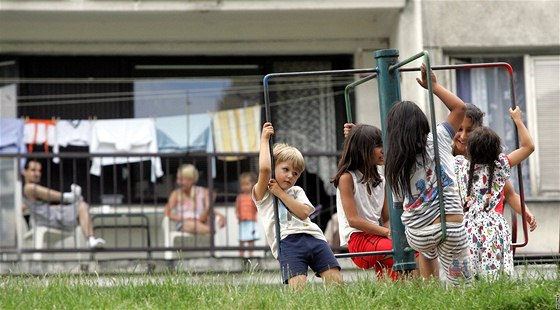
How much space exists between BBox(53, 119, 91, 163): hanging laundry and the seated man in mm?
724

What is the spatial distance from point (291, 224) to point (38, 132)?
26.9ft

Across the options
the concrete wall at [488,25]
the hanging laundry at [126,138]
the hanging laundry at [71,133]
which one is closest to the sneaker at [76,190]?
the hanging laundry at [126,138]

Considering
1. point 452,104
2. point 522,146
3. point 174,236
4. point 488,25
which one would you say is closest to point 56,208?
point 174,236

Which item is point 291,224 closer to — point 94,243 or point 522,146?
point 522,146

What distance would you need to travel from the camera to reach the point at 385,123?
8711 millimetres

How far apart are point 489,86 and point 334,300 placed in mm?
10106

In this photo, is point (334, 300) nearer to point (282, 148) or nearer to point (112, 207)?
point (282, 148)

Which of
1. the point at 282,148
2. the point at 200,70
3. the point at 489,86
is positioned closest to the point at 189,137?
the point at 200,70

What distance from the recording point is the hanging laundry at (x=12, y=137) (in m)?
16.7

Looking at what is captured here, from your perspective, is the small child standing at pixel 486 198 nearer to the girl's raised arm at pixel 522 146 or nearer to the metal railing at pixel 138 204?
the girl's raised arm at pixel 522 146

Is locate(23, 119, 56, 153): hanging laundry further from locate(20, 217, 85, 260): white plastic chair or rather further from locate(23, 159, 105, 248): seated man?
locate(20, 217, 85, 260): white plastic chair

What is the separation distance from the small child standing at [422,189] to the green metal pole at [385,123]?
8.6 inches

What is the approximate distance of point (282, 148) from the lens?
31.0 ft

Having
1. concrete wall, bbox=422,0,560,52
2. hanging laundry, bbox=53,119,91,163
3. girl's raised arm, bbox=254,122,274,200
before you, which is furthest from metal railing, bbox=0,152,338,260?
girl's raised arm, bbox=254,122,274,200
